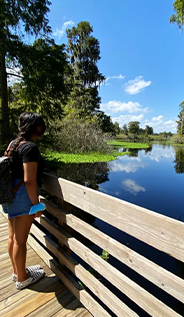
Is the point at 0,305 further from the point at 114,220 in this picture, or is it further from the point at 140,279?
the point at 140,279

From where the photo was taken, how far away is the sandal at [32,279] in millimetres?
1575

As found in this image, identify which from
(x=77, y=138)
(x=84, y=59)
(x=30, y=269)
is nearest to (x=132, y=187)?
(x=30, y=269)

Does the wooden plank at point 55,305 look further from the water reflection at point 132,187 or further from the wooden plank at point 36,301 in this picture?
the water reflection at point 132,187

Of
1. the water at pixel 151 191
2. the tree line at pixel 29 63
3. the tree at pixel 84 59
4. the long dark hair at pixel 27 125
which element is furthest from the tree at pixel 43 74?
the tree at pixel 84 59

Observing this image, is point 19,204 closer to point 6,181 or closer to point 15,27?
point 6,181

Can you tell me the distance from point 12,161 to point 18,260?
88cm

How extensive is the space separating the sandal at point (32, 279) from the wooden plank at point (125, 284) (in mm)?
464

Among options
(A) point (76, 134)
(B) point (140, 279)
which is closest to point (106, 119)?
(A) point (76, 134)

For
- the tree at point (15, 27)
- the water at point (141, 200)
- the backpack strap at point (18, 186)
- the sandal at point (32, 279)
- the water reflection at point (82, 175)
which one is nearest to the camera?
the backpack strap at point (18, 186)

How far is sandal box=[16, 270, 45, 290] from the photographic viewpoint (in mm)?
1575

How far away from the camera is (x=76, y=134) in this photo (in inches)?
611

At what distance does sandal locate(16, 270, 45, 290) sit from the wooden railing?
5.3 inches

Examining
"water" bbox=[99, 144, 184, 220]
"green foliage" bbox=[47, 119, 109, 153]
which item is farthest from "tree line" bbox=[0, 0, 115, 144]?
"green foliage" bbox=[47, 119, 109, 153]

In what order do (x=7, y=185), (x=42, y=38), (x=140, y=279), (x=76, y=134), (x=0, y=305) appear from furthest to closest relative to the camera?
(x=76, y=134) < (x=42, y=38) < (x=140, y=279) < (x=0, y=305) < (x=7, y=185)
